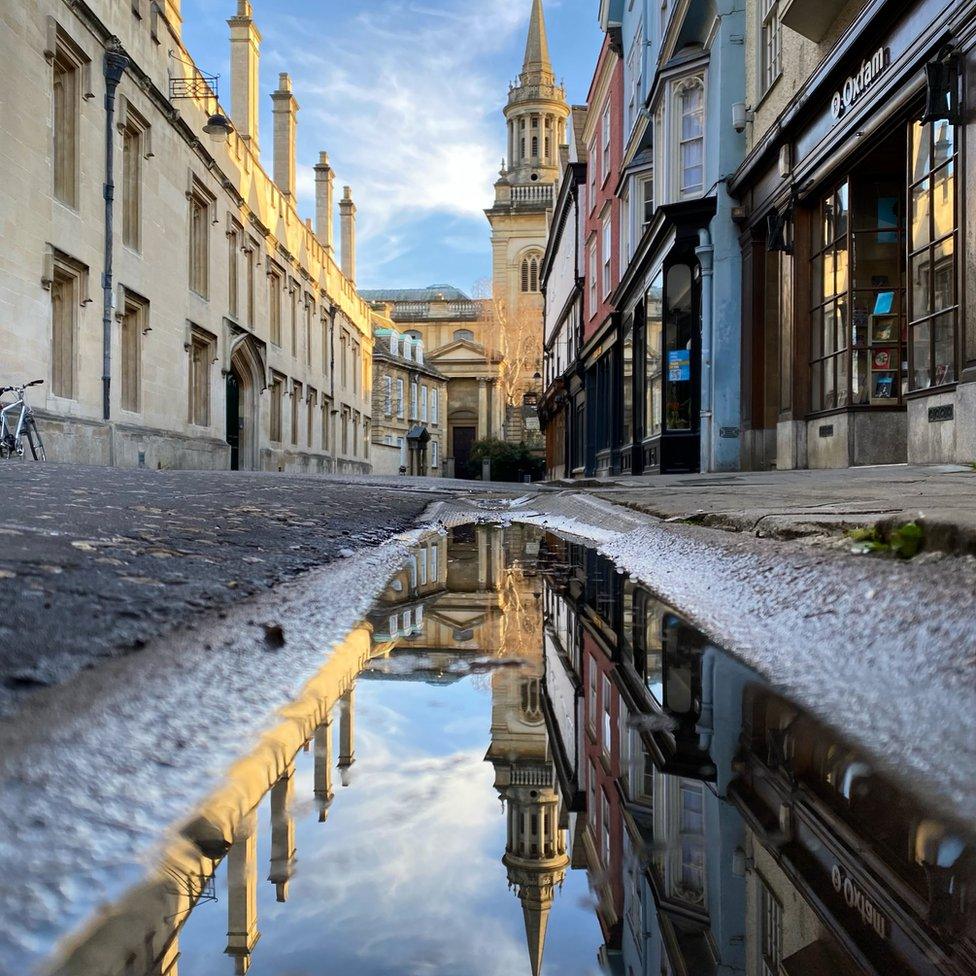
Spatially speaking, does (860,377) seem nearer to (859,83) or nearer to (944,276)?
(944,276)

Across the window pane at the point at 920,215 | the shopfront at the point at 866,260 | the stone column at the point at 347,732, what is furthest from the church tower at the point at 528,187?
the stone column at the point at 347,732

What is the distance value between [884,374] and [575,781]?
8.45 m

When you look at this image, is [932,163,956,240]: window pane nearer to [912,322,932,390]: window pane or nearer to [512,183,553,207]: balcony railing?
[912,322,932,390]: window pane

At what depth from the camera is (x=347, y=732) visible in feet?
3.67

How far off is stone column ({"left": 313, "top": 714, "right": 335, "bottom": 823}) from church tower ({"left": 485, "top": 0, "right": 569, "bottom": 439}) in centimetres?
5079

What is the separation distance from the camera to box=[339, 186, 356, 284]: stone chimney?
3681cm

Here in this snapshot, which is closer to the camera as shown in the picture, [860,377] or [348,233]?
[860,377]

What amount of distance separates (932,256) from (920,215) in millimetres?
535

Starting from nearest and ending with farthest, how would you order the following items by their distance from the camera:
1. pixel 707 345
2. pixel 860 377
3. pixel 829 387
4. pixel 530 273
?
pixel 860 377, pixel 829 387, pixel 707 345, pixel 530 273

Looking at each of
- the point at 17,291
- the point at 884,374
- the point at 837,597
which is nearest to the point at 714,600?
the point at 837,597

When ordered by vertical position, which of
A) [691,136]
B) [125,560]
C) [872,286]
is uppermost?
[691,136]

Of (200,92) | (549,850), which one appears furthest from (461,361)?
(549,850)

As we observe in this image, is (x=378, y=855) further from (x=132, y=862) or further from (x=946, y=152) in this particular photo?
(x=946, y=152)

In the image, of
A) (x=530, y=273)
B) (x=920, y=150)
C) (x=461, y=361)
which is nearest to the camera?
(x=920, y=150)
